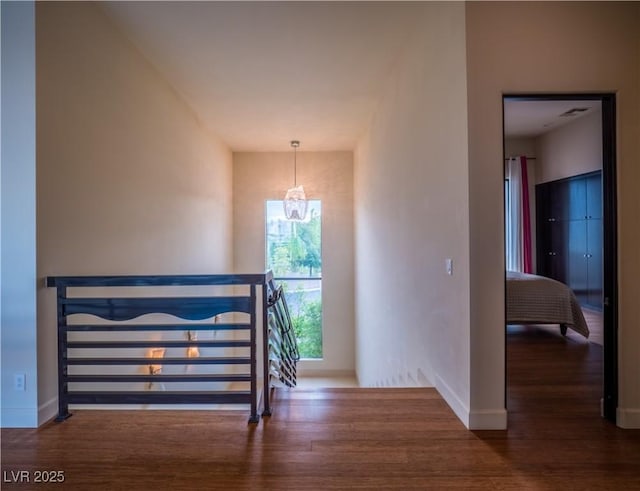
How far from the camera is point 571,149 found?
573cm

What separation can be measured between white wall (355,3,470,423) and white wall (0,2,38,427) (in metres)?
2.74

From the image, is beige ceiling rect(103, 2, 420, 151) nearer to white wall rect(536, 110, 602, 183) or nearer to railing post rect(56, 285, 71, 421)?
railing post rect(56, 285, 71, 421)

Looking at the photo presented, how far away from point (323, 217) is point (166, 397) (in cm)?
530

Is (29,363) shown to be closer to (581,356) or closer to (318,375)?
(581,356)

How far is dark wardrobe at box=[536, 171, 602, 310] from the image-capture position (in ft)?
17.3

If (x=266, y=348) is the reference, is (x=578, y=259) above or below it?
above

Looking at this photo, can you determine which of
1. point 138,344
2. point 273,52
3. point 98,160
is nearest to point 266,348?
point 138,344

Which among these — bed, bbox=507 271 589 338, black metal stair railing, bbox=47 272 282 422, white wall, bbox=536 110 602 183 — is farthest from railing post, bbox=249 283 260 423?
white wall, bbox=536 110 602 183

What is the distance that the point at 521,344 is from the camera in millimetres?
4109

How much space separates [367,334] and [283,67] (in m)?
Answer: 4.22

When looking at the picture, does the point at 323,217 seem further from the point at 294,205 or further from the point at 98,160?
the point at 98,160

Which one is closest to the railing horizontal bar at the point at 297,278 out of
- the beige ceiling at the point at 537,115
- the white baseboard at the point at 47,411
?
the beige ceiling at the point at 537,115


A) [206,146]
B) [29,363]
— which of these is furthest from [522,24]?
[206,146]

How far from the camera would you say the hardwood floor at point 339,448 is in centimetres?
181
